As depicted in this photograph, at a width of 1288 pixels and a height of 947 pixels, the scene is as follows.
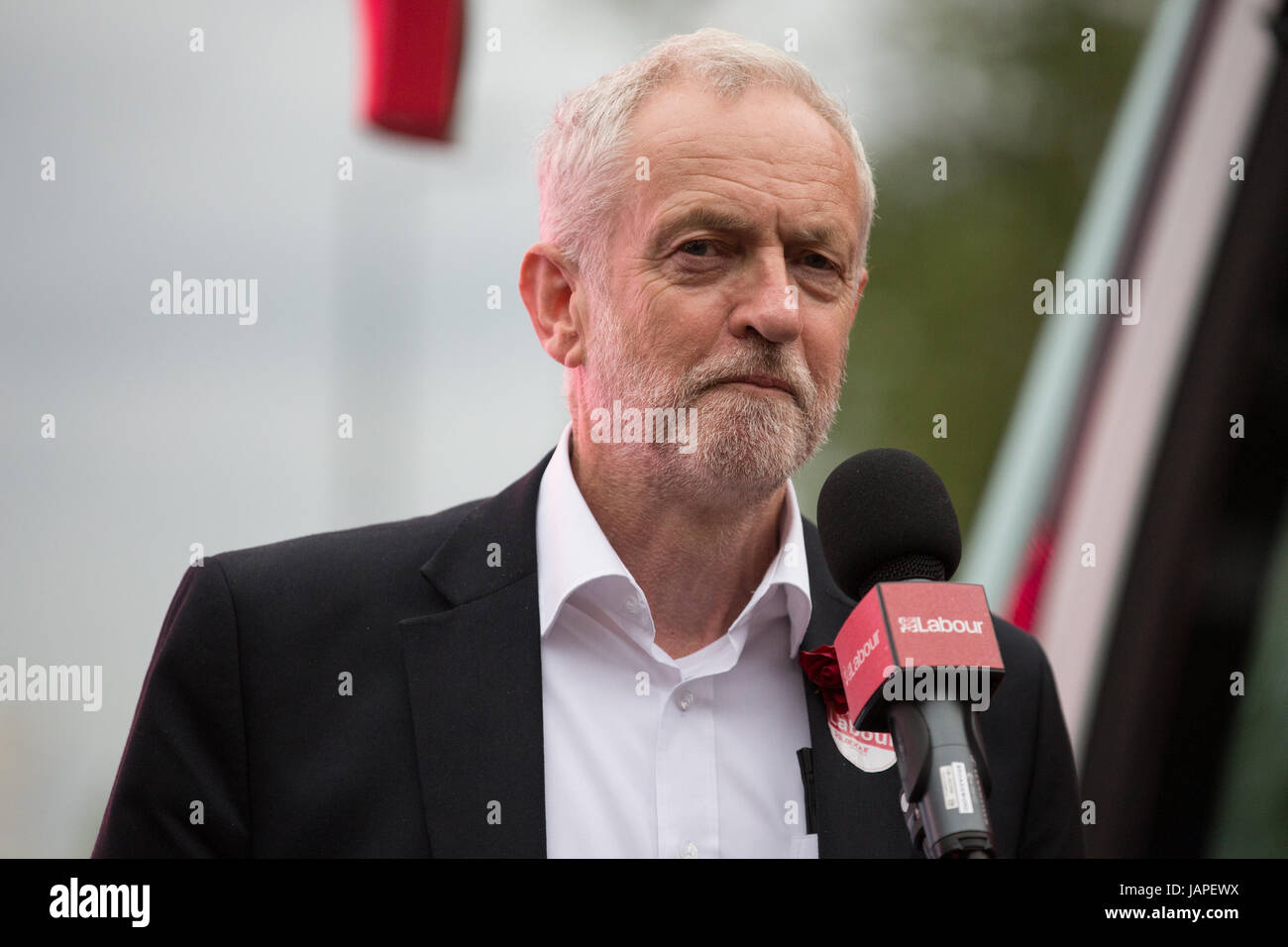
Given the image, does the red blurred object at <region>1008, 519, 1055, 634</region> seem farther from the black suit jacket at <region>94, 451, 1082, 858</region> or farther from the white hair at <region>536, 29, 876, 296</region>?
the white hair at <region>536, 29, 876, 296</region>

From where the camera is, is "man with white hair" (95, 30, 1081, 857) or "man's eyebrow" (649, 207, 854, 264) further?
"man's eyebrow" (649, 207, 854, 264)

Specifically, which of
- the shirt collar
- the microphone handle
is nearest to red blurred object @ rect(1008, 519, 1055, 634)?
the shirt collar

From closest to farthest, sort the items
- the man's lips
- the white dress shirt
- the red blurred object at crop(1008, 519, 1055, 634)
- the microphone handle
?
the microphone handle, the white dress shirt, the man's lips, the red blurred object at crop(1008, 519, 1055, 634)

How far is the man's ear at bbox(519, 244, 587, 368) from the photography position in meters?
2.66

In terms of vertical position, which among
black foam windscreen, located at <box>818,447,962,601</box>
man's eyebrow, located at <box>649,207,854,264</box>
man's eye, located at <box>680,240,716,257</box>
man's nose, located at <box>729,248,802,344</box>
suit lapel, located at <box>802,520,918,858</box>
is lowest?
suit lapel, located at <box>802,520,918,858</box>

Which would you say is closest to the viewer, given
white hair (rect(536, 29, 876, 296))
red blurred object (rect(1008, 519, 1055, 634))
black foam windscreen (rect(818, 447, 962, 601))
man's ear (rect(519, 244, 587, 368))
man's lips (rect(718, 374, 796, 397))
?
black foam windscreen (rect(818, 447, 962, 601))

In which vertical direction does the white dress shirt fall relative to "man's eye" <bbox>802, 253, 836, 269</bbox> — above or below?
below

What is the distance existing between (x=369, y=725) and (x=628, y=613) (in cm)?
54

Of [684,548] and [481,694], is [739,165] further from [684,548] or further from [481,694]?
[481,694]

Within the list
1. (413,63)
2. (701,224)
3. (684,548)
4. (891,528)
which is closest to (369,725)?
(684,548)

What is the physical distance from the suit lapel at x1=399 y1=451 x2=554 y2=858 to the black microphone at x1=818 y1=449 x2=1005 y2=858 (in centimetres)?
80

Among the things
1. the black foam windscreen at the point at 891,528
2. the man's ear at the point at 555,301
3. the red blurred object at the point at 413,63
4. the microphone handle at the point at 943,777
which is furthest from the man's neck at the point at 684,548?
the red blurred object at the point at 413,63

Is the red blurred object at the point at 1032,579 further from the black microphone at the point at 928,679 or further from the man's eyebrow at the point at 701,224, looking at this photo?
the black microphone at the point at 928,679

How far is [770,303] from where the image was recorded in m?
2.27
